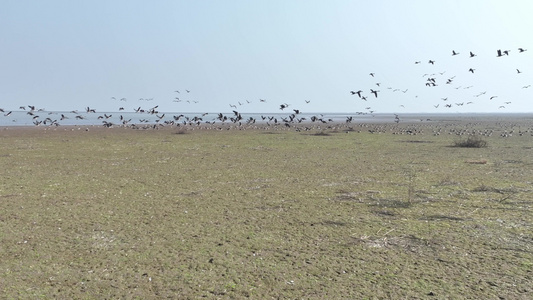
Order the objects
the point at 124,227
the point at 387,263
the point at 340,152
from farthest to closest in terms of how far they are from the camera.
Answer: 1. the point at 340,152
2. the point at 124,227
3. the point at 387,263

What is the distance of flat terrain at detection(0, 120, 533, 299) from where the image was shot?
729 centimetres

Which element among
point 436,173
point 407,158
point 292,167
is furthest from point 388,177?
point 407,158

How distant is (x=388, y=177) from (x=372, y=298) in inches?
502

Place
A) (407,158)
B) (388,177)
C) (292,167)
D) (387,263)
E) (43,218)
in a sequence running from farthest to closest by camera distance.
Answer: (407,158) → (292,167) → (388,177) → (43,218) → (387,263)

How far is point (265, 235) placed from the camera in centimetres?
1019

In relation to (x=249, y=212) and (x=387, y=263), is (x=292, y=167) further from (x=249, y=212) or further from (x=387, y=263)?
(x=387, y=263)

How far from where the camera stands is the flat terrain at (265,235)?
23.9 ft

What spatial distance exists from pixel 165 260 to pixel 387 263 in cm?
455

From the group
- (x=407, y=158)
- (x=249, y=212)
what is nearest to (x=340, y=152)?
(x=407, y=158)

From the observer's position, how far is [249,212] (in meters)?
12.5

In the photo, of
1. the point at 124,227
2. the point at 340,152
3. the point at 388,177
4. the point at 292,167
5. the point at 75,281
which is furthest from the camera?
the point at 340,152

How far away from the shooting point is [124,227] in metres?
10.7

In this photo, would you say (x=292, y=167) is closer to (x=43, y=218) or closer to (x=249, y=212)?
(x=249, y=212)

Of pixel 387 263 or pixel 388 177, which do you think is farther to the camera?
pixel 388 177
